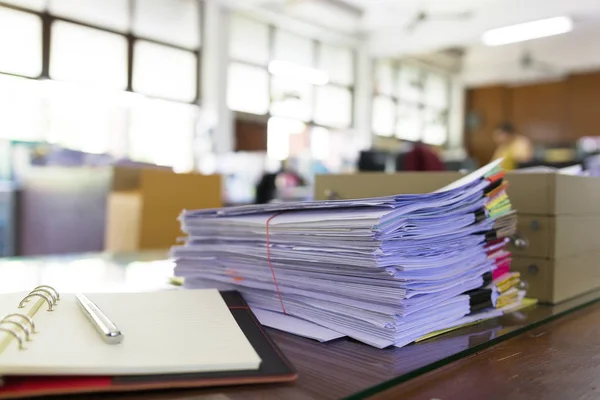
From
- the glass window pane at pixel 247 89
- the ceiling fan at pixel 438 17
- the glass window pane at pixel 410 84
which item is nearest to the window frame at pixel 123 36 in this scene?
the glass window pane at pixel 247 89

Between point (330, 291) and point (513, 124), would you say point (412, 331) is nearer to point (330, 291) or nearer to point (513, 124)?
point (330, 291)

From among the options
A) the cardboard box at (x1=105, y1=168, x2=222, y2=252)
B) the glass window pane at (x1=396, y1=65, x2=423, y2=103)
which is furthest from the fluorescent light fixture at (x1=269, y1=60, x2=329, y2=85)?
the cardboard box at (x1=105, y1=168, x2=222, y2=252)

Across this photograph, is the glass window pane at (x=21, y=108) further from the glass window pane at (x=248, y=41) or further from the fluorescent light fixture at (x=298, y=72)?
the fluorescent light fixture at (x=298, y=72)

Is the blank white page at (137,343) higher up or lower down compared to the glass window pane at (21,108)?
lower down

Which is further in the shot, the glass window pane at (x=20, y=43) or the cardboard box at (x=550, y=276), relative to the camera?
the glass window pane at (x=20, y=43)

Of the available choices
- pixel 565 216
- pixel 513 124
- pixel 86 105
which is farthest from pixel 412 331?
pixel 513 124

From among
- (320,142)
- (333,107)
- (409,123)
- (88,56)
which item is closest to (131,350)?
(88,56)

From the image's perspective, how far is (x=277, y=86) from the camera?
24.5ft

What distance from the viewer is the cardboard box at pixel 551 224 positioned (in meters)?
0.63

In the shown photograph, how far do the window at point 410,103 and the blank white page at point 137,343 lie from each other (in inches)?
345

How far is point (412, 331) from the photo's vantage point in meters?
0.44

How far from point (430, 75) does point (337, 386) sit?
35.6ft

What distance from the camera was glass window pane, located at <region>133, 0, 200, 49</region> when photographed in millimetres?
5746

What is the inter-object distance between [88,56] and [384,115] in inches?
216
